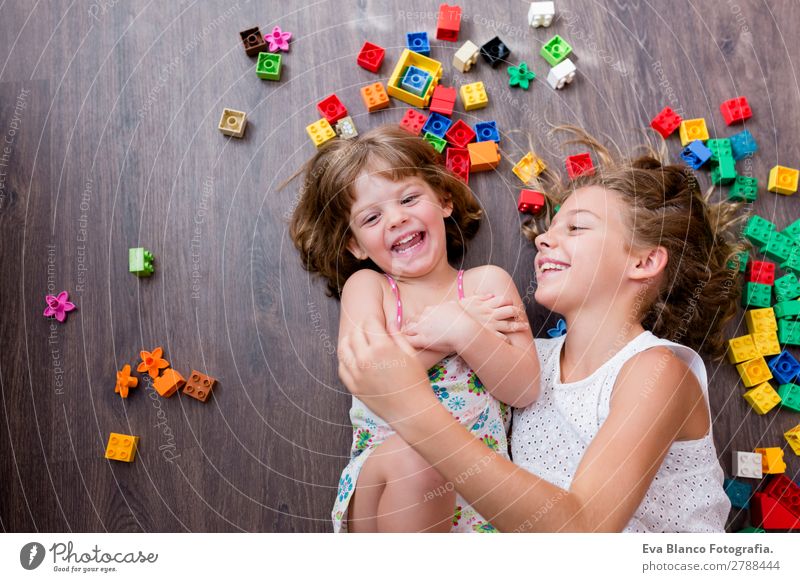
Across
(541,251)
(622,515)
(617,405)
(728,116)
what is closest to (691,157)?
(728,116)

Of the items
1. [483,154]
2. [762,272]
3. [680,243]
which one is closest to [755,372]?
[762,272]

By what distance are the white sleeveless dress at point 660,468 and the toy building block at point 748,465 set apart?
4.7 inches

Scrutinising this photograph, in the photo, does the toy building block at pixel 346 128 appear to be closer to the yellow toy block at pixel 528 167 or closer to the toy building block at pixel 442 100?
the toy building block at pixel 442 100

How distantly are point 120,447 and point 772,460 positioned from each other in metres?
0.93

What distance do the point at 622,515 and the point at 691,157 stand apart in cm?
56

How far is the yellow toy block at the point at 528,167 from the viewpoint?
0.97m

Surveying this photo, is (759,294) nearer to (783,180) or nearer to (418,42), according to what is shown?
(783,180)

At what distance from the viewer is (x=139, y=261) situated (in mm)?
927

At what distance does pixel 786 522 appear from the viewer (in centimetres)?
91

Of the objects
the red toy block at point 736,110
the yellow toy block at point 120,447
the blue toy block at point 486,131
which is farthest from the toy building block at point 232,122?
the red toy block at point 736,110
